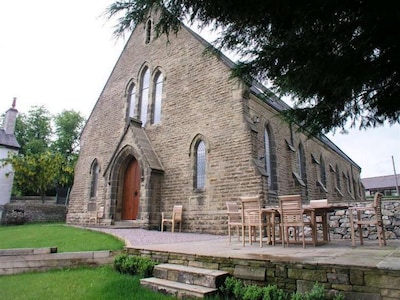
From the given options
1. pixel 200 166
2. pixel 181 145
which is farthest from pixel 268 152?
pixel 181 145

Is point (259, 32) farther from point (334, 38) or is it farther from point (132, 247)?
point (132, 247)

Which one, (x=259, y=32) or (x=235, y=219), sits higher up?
(x=259, y=32)

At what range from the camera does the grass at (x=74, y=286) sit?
13.6 feet

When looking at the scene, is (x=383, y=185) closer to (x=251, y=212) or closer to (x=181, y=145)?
(x=181, y=145)

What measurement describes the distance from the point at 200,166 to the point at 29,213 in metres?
16.6

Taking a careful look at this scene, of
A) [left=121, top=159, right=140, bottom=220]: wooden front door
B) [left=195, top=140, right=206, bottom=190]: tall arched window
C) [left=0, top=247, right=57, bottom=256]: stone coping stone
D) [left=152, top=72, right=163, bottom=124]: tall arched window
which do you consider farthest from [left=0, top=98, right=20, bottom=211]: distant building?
[left=0, top=247, right=57, bottom=256]: stone coping stone

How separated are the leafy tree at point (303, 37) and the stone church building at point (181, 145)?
4.77 meters

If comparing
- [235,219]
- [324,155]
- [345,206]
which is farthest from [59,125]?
[345,206]

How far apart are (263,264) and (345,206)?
11.7 feet

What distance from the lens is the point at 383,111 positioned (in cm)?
518

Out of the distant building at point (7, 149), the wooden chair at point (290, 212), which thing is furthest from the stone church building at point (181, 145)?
the distant building at point (7, 149)

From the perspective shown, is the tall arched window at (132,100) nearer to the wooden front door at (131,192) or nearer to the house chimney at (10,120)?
the wooden front door at (131,192)

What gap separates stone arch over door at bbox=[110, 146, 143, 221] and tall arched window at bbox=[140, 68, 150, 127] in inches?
88.3

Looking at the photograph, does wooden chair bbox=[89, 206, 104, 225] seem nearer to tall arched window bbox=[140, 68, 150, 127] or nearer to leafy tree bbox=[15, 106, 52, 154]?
tall arched window bbox=[140, 68, 150, 127]
